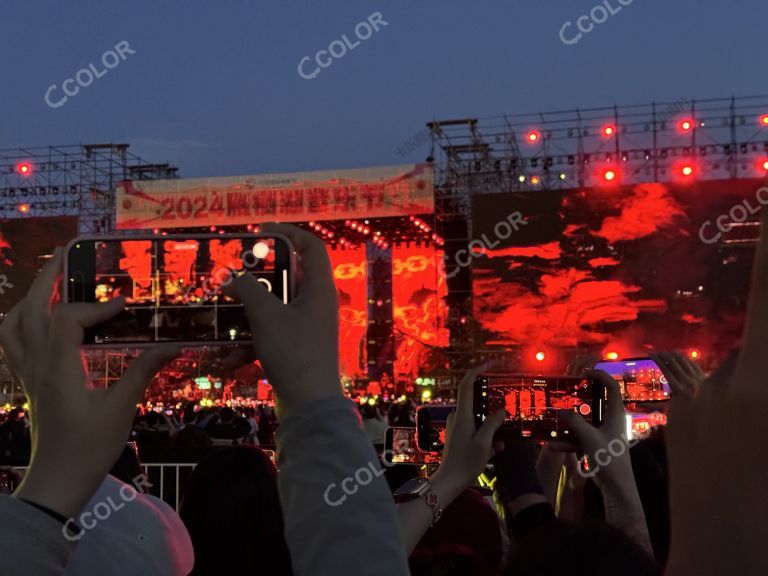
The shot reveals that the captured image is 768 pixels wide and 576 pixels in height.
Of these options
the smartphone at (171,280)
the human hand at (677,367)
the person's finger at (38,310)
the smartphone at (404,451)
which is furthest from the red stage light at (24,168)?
the person's finger at (38,310)

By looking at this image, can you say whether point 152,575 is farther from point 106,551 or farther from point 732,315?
point 732,315

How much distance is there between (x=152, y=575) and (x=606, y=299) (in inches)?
850

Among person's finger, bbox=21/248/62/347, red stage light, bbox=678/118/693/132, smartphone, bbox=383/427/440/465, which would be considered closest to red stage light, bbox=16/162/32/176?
red stage light, bbox=678/118/693/132

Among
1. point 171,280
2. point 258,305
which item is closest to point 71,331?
point 258,305

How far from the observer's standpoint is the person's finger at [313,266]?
1027mm

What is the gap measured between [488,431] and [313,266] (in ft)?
3.22

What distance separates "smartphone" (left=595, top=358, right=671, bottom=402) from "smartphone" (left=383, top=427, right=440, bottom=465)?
2.62 feet

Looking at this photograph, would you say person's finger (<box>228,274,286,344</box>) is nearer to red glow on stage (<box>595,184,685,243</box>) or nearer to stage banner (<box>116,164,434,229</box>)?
red glow on stage (<box>595,184,685,243</box>)

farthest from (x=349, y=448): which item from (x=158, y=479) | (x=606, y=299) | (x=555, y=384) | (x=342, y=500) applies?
(x=606, y=299)

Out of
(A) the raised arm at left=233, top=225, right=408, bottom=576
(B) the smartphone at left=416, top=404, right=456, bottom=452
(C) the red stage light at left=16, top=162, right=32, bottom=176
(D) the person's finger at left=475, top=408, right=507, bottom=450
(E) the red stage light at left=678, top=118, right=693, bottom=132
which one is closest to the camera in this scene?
(A) the raised arm at left=233, top=225, right=408, bottom=576

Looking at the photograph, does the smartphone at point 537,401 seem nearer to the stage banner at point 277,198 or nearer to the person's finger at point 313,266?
the person's finger at point 313,266

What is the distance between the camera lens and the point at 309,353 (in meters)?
0.98

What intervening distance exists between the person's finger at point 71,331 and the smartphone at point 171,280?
318 millimetres

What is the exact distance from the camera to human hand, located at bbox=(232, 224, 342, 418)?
0.97 meters
